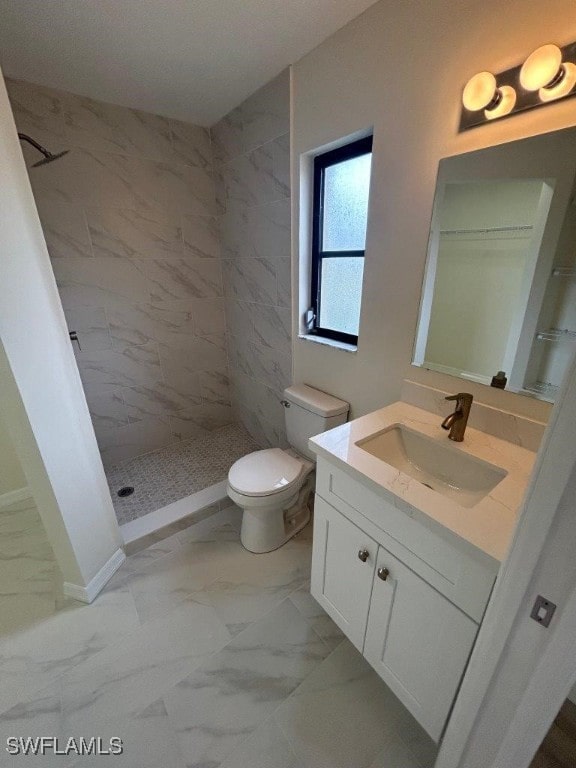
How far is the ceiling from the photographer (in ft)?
3.70

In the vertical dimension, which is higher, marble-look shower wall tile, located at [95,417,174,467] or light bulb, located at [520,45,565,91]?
Answer: light bulb, located at [520,45,565,91]

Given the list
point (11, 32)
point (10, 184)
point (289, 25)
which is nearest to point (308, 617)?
point (10, 184)

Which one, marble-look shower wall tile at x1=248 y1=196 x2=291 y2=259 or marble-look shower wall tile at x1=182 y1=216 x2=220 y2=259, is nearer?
marble-look shower wall tile at x1=248 y1=196 x2=291 y2=259

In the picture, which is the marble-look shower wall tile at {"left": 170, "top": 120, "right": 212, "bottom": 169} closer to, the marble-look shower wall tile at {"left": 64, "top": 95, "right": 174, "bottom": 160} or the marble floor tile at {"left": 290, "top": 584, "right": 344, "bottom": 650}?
the marble-look shower wall tile at {"left": 64, "top": 95, "right": 174, "bottom": 160}

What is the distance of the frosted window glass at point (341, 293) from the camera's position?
1573mm

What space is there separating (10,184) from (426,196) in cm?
140

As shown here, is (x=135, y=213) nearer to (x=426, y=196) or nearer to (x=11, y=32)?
(x=11, y=32)

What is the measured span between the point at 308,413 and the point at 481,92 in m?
1.34

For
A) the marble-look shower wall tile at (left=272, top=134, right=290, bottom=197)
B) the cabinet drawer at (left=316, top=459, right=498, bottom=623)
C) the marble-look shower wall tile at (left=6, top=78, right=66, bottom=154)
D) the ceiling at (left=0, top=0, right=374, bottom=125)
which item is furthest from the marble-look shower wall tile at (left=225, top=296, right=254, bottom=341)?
the cabinet drawer at (left=316, top=459, right=498, bottom=623)

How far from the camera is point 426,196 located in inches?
44.1

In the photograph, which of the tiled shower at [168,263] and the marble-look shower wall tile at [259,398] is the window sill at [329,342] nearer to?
the tiled shower at [168,263]

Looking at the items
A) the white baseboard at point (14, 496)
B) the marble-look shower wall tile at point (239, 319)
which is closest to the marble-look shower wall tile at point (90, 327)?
the marble-look shower wall tile at point (239, 319)

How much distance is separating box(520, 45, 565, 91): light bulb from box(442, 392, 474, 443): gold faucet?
0.86 m

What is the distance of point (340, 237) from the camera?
160cm
